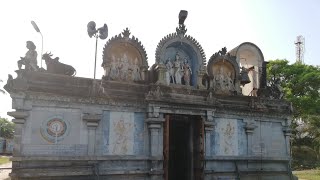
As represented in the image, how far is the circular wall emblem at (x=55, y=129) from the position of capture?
13.7 metres

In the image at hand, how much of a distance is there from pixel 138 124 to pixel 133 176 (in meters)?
2.46

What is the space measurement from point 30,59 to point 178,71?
24.4 ft

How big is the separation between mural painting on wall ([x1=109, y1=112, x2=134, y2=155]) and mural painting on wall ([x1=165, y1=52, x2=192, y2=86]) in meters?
3.20

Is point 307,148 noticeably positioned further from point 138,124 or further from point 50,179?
point 50,179

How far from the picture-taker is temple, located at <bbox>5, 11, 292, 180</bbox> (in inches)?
537

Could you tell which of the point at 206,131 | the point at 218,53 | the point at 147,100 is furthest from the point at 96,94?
the point at 218,53

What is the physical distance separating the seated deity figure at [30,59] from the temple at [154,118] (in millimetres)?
208

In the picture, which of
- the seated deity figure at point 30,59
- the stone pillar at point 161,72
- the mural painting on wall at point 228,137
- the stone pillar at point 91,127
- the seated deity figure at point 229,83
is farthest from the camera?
the seated deity figure at point 229,83

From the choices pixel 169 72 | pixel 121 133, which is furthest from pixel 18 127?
pixel 169 72

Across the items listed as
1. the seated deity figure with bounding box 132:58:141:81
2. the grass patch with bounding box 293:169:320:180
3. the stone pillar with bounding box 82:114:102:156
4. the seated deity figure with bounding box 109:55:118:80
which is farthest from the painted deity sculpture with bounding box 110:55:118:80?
the grass patch with bounding box 293:169:320:180

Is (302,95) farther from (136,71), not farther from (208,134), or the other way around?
(136,71)

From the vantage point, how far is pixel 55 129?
1391cm

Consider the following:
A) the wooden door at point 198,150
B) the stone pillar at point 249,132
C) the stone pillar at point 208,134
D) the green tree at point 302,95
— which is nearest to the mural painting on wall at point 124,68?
the wooden door at point 198,150

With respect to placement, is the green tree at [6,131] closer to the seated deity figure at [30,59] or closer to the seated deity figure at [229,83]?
the seated deity figure at [30,59]
